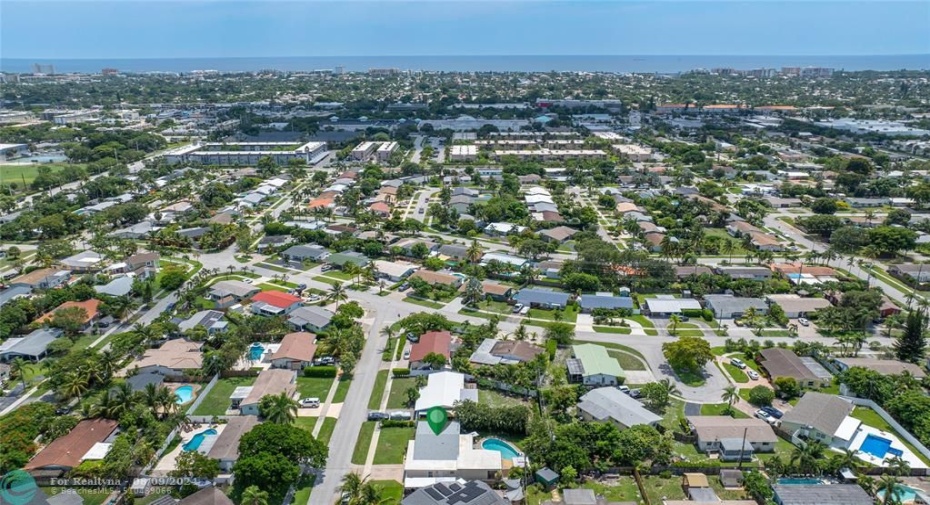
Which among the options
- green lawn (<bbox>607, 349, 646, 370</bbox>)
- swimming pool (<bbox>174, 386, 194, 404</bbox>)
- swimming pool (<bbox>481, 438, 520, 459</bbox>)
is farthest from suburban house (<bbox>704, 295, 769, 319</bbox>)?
swimming pool (<bbox>174, 386, 194, 404</bbox>)

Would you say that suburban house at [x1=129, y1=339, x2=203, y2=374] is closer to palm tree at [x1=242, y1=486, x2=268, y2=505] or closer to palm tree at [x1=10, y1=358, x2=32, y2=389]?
palm tree at [x1=10, y1=358, x2=32, y2=389]

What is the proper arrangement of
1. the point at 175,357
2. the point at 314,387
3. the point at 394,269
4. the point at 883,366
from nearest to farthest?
1. the point at 314,387
2. the point at 883,366
3. the point at 175,357
4. the point at 394,269

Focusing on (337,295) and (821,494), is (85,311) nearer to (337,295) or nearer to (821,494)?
(337,295)

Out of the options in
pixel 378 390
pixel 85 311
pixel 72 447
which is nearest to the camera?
pixel 72 447

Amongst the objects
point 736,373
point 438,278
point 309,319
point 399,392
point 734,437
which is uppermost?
point 438,278

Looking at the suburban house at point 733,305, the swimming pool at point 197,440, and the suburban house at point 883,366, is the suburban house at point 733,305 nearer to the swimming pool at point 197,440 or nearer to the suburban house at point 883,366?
the suburban house at point 883,366

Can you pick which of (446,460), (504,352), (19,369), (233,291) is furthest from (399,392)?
(19,369)
